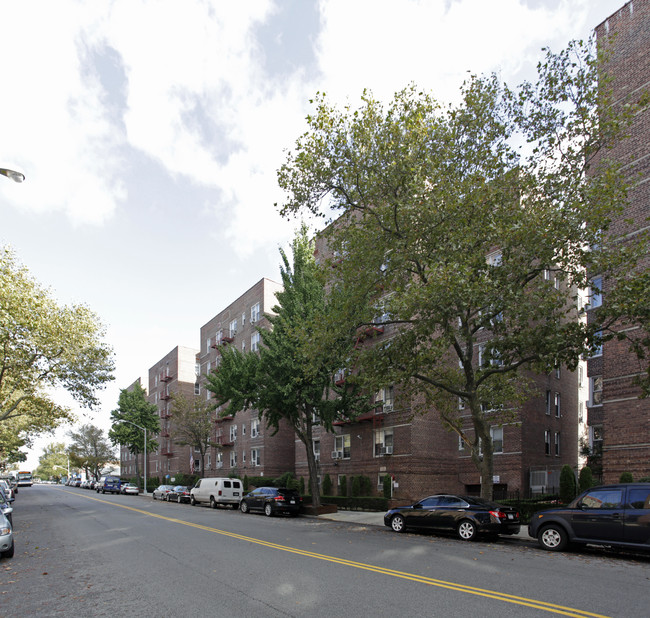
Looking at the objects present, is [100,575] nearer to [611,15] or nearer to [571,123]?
[571,123]

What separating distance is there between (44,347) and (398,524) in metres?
20.8

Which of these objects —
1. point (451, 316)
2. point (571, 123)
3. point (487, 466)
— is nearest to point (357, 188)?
point (451, 316)

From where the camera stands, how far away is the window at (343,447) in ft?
116

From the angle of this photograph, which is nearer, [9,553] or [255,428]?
[9,553]

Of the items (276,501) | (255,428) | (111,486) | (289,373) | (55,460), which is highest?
(289,373)

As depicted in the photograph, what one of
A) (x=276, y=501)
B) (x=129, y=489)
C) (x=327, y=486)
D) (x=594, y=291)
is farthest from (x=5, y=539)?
(x=129, y=489)

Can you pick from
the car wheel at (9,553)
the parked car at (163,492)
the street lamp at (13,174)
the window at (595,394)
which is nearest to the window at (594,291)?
the window at (595,394)

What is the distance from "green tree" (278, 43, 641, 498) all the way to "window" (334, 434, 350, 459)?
17.2m

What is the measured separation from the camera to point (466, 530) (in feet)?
50.7

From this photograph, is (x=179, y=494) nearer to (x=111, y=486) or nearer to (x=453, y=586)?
(x=111, y=486)

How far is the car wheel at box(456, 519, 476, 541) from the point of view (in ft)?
50.1

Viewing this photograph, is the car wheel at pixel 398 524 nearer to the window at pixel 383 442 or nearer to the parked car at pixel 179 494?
the window at pixel 383 442

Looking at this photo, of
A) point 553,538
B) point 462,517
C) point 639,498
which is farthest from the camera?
point 462,517

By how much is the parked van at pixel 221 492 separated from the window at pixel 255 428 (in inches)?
452
